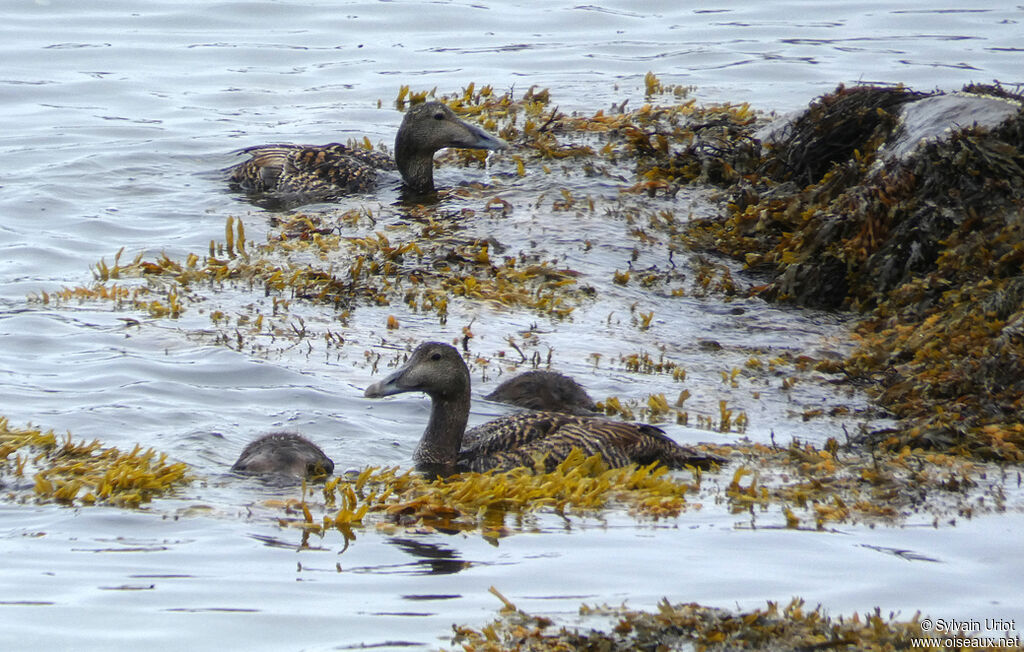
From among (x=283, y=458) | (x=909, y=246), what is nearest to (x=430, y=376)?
(x=283, y=458)

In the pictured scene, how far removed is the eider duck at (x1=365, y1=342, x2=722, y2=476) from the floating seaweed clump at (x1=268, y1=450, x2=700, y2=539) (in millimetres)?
156

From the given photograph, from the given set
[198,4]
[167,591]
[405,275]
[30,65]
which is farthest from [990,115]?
[198,4]

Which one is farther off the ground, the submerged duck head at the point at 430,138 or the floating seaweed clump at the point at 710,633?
the submerged duck head at the point at 430,138

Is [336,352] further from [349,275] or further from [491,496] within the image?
[491,496]

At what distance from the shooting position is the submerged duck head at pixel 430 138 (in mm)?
13367

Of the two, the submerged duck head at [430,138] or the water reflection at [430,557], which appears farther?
the submerged duck head at [430,138]

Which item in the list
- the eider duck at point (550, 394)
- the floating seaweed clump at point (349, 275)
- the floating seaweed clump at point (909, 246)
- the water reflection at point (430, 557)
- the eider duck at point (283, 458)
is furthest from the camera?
the floating seaweed clump at point (349, 275)

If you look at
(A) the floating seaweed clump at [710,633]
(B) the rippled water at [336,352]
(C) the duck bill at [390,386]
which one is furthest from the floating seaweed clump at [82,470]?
(A) the floating seaweed clump at [710,633]

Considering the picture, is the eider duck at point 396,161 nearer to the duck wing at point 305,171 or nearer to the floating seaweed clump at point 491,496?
the duck wing at point 305,171

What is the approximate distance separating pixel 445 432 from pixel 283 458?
1.10 m

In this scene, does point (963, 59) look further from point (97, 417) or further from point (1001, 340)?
point (97, 417)

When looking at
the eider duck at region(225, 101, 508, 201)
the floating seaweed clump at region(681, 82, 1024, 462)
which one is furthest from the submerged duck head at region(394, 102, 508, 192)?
the floating seaweed clump at region(681, 82, 1024, 462)

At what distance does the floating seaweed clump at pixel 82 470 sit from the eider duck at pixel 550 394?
7.06 ft

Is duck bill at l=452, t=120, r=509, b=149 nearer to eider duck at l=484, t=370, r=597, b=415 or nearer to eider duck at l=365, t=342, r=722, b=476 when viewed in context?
eider duck at l=484, t=370, r=597, b=415
